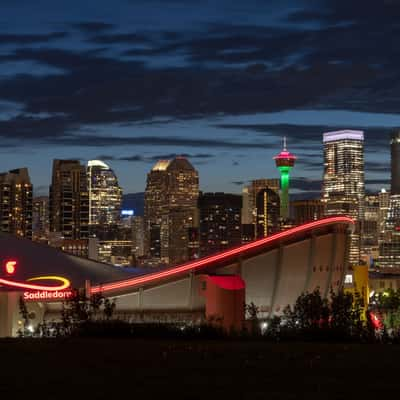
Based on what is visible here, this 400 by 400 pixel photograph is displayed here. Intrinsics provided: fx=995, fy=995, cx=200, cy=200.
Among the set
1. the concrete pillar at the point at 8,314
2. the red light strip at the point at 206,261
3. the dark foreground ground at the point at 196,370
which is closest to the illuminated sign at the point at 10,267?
the red light strip at the point at 206,261

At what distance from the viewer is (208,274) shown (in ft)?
247

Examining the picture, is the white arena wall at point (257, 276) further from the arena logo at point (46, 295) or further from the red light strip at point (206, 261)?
the arena logo at point (46, 295)

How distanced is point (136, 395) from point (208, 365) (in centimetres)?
406

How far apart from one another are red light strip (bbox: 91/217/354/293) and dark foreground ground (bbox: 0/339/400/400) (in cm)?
4737

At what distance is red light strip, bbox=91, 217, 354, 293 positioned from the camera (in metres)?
74.1

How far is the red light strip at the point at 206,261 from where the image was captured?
74.1m

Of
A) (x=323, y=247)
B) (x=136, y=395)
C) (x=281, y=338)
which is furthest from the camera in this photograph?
(x=323, y=247)

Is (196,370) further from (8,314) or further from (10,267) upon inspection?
(10,267)

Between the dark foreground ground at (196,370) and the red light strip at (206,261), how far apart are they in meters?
47.4

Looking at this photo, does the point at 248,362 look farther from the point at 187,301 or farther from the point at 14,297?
the point at 187,301

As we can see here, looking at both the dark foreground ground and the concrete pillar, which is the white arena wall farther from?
the dark foreground ground

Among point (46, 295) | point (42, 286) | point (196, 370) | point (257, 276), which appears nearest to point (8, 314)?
point (46, 295)

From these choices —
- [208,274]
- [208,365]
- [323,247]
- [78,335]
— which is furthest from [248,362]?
[323,247]

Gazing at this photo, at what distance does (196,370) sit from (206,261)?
192ft
